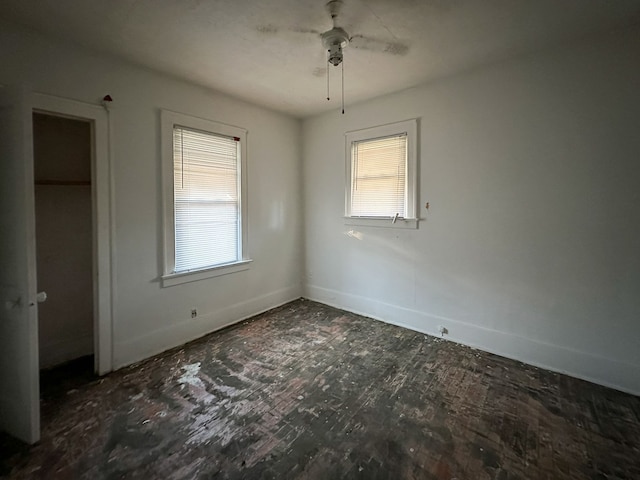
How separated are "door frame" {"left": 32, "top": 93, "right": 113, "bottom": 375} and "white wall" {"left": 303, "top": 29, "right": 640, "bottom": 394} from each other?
113 inches

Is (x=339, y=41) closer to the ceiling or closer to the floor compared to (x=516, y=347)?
closer to the ceiling

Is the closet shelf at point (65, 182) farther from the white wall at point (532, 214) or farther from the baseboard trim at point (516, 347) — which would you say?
the baseboard trim at point (516, 347)

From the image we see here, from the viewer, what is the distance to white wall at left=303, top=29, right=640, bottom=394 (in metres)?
2.46

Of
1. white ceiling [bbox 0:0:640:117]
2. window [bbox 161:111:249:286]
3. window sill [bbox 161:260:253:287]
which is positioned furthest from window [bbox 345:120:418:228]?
window sill [bbox 161:260:253:287]

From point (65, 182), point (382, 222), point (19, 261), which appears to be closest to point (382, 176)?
point (382, 222)

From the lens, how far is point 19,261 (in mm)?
1888

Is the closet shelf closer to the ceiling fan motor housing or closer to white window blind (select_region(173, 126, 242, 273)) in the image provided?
white window blind (select_region(173, 126, 242, 273))

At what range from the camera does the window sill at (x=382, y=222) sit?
3.65 metres

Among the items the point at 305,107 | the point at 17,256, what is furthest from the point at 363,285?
the point at 17,256

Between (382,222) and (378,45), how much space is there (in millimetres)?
1957

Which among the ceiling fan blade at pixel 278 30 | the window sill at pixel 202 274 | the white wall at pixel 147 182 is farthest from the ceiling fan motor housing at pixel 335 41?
the window sill at pixel 202 274

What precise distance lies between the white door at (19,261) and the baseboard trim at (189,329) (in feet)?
2.92

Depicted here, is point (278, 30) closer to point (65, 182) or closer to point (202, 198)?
point (202, 198)

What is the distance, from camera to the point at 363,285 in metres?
4.21
